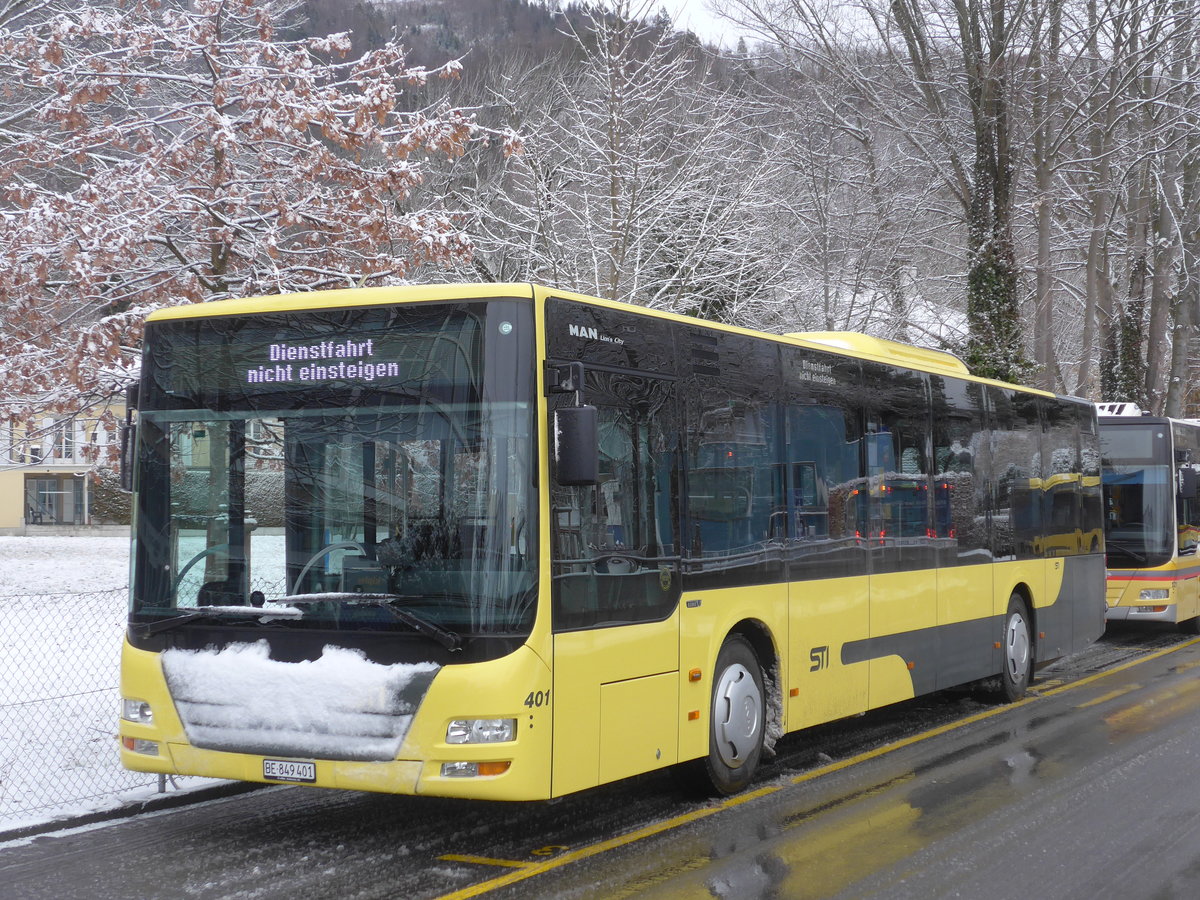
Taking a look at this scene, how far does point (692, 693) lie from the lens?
Answer: 7977 mm

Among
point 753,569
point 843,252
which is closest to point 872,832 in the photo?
point 753,569

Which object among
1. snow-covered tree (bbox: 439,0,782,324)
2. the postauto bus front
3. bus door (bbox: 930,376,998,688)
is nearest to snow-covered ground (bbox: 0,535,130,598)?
snow-covered tree (bbox: 439,0,782,324)

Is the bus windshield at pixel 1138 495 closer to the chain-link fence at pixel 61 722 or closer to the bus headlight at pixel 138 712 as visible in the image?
the chain-link fence at pixel 61 722

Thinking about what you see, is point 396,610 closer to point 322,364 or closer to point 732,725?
point 322,364

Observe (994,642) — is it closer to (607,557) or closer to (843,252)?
(607,557)

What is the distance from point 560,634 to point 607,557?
0.62 metres

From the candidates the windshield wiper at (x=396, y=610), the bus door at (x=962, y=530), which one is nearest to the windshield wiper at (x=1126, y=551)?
the bus door at (x=962, y=530)

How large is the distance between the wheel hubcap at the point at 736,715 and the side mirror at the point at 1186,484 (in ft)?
39.7

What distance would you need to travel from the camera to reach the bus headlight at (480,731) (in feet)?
21.4

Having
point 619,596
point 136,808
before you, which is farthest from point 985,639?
A: point 136,808

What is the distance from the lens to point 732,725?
27.7 ft

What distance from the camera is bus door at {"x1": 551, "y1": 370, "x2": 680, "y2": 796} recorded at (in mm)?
6887

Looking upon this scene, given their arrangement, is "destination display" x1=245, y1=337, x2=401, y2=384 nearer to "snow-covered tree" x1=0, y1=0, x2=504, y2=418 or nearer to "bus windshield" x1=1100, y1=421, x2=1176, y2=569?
"snow-covered tree" x1=0, y1=0, x2=504, y2=418

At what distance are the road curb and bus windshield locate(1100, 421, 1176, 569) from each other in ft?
44.2
